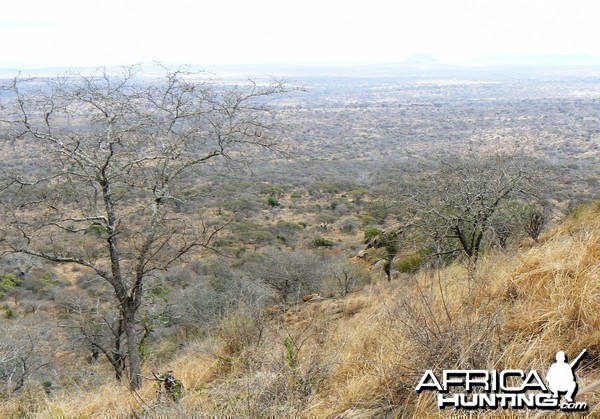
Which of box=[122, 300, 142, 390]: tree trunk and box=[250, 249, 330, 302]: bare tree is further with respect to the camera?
box=[250, 249, 330, 302]: bare tree

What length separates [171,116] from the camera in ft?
23.8

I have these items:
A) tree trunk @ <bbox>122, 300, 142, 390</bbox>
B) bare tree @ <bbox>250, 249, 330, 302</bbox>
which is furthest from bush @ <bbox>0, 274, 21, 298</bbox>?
tree trunk @ <bbox>122, 300, 142, 390</bbox>

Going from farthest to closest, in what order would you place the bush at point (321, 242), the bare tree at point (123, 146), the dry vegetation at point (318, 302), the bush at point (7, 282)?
the bush at point (321, 242) → the bush at point (7, 282) → the bare tree at point (123, 146) → the dry vegetation at point (318, 302)

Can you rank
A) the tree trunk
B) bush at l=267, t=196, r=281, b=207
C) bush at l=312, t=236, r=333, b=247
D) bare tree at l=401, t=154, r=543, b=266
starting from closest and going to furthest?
the tree trunk
bare tree at l=401, t=154, r=543, b=266
bush at l=312, t=236, r=333, b=247
bush at l=267, t=196, r=281, b=207

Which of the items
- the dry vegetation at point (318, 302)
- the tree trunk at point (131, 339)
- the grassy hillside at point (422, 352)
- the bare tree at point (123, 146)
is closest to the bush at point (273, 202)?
the dry vegetation at point (318, 302)

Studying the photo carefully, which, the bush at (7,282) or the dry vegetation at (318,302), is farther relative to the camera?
the bush at (7,282)

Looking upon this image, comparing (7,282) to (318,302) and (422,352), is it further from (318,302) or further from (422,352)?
(422,352)

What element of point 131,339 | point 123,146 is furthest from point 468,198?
point 131,339

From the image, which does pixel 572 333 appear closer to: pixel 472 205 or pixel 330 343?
pixel 330 343

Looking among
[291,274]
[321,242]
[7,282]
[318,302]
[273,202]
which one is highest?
[318,302]

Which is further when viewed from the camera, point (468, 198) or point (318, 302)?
point (318, 302)

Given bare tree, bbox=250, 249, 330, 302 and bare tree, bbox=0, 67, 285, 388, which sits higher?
bare tree, bbox=0, 67, 285, 388

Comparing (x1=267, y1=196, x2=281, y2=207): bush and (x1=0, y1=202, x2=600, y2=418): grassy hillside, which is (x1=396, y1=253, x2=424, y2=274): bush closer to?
(x1=0, y1=202, x2=600, y2=418): grassy hillside

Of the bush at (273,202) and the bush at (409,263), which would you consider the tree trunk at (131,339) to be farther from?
the bush at (273,202)
